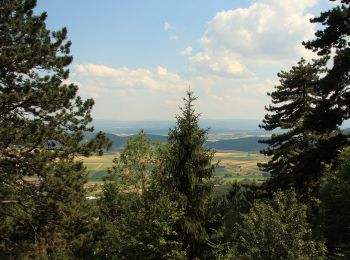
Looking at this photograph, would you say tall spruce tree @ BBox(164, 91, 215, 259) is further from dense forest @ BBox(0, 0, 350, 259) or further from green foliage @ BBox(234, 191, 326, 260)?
green foliage @ BBox(234, 191, 326, 260)

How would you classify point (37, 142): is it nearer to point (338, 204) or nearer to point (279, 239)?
point (279, 239)

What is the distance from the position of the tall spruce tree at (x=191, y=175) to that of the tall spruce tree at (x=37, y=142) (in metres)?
5.48

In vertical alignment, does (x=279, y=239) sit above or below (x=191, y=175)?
below

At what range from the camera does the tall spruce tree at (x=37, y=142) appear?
63.3ft

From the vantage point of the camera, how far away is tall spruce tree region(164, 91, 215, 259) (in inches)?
716

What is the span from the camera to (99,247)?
24.5 m

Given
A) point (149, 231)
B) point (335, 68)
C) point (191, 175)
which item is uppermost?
point (335, 68)

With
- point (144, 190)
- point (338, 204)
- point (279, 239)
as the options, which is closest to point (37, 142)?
point (144, 190)

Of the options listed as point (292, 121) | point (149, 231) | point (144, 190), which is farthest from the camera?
point (292, 121)

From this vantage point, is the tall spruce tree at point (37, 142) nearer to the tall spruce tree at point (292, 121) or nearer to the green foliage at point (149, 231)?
the green foliage at point (149, 231)

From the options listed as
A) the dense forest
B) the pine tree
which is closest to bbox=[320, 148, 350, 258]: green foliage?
the dense forest

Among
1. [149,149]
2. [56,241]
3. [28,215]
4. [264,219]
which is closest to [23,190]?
[28,215]

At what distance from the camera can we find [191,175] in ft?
61.1

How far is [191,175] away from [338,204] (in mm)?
12204
